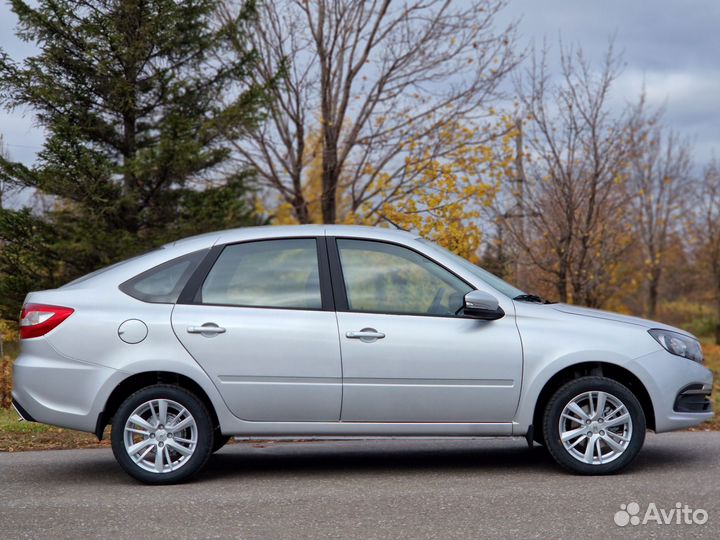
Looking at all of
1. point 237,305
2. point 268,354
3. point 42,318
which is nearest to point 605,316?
point 268,354

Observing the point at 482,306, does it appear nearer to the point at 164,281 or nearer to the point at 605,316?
the point at 605,316

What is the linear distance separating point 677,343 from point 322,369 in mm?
2477

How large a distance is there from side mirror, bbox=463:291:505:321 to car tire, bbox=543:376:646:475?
2.21 ft

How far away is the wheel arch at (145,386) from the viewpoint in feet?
20.1

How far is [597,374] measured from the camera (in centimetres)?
630

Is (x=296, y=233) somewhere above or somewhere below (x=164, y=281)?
above

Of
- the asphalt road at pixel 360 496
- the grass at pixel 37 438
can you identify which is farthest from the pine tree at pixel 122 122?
the asphalt road at pixel 360 496

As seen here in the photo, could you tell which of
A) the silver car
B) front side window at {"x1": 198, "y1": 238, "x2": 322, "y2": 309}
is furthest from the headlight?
front side window at {"x1": 198, "y1": 238, "x2": 322, "y2": 309}

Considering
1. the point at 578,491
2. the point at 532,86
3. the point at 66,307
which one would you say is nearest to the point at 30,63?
the point at 532,86

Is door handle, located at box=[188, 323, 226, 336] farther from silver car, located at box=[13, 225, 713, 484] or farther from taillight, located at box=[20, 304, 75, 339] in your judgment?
taillight, located at box=[20, 304, 75, 339]

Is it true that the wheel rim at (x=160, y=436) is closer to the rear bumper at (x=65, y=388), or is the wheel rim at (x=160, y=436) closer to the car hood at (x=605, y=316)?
the rear bumper at (x=65, y=388)

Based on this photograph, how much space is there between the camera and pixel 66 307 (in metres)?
6.15

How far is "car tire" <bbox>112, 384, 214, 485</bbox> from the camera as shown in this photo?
19.7ft

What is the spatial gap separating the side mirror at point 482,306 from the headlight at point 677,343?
111cm
